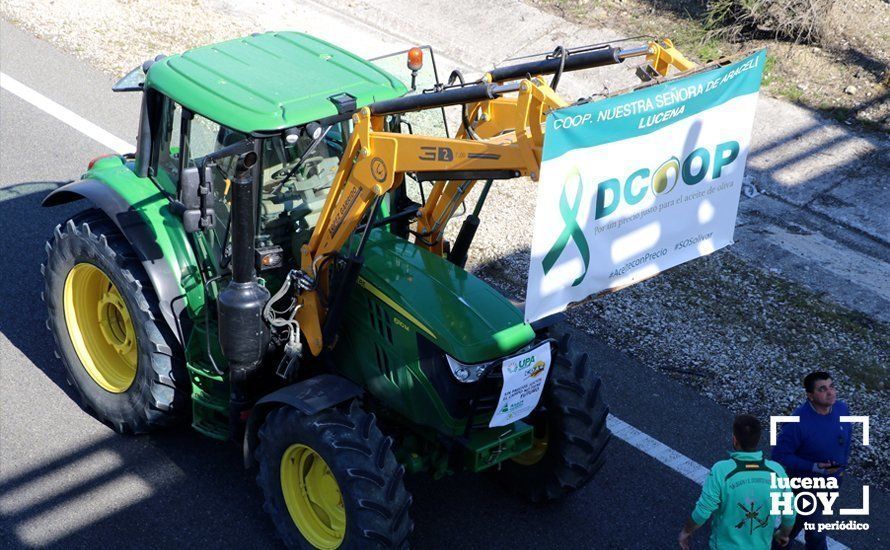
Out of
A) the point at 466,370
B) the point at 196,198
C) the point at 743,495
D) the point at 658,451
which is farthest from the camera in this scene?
→ the point at 658,451

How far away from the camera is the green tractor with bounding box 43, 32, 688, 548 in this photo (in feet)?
18.0

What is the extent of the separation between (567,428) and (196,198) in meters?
2.52

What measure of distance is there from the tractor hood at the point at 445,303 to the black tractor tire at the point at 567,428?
1.27 ft

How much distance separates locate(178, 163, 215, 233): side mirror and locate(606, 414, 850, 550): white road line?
3345mm

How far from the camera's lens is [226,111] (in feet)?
18.9

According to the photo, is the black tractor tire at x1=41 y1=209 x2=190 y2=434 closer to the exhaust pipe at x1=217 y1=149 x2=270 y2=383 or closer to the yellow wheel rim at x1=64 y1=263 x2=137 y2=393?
the yellow wheel rim at x1=64 y1=263 x2=137 y2=393

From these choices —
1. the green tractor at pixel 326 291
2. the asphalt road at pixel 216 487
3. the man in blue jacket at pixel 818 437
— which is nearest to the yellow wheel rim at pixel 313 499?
the green tractor at pixel 326 291

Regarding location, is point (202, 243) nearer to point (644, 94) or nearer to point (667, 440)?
point (644, 94)

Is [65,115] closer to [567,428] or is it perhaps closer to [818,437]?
[567,428]

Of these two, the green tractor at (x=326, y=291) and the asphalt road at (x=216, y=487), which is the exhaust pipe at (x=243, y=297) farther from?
the asphalt road at (x=216, y=487)

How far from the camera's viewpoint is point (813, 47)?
11.9m

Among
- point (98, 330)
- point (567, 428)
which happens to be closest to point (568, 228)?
point (567, 428)

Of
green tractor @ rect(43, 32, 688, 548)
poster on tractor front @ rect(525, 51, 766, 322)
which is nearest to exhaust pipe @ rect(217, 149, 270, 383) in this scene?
green tractor @ rect(43, 32, 688, 548)
